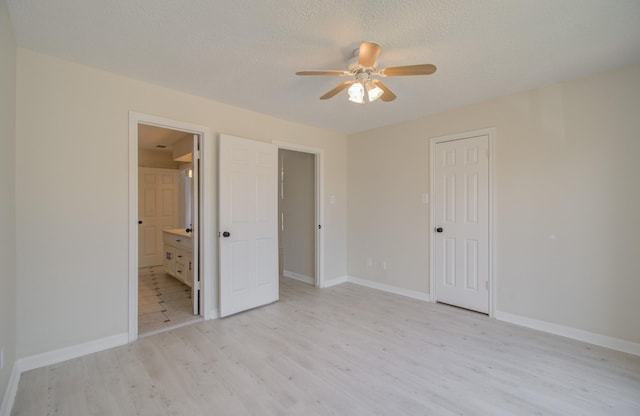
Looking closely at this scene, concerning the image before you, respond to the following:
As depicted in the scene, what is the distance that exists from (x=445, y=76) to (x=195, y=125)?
2.58m

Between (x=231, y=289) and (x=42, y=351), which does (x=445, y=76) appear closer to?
(x=231, y=289)

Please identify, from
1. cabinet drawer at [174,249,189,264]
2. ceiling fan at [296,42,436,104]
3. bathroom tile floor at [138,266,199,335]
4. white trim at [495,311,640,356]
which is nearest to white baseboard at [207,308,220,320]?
bathroom tile floor at [138,266,199,335]

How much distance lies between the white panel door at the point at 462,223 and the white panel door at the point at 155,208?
541 cm

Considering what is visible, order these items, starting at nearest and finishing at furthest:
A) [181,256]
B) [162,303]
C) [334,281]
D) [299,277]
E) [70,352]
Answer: [70,352] < [162,303] < [181,256] < [334,281] < [299,277]

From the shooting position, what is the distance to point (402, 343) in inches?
108

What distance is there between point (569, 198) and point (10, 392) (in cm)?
471

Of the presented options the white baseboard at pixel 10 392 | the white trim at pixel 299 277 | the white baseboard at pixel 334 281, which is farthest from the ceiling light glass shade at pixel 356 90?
the white trim at pixel 299 277

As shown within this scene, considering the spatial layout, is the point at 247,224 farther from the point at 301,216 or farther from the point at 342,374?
the point at 342,374

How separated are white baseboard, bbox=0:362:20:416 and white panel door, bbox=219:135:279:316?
162cm

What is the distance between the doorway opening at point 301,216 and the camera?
4633 millimetres

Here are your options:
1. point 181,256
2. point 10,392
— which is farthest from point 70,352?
point 181,256

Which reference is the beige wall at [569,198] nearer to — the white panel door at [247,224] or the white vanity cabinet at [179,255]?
the white panel door at [247,224]

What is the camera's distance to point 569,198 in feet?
9.39

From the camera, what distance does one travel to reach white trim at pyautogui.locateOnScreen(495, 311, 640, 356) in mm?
2560
